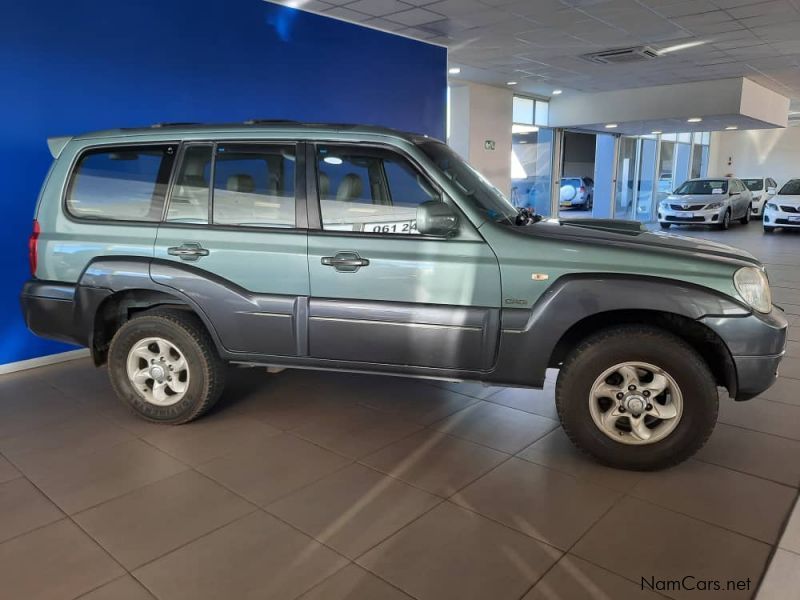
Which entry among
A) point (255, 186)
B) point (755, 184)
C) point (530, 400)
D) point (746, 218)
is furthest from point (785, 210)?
point (255, 186)

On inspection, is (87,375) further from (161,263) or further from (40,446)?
(161,263)

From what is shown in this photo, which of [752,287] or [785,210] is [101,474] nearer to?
[752,287]

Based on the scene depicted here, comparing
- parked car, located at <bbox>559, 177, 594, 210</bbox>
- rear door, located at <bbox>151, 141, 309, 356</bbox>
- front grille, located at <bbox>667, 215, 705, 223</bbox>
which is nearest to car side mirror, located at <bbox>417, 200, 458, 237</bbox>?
rear door, located at <bbox>151, 141, 309, 356</bbox>

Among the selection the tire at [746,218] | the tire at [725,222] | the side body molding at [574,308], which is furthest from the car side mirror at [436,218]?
the tire at [746,218]

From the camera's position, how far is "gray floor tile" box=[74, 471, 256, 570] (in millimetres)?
2494

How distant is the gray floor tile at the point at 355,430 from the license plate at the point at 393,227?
125 centimetres

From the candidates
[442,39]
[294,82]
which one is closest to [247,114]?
[294,82]

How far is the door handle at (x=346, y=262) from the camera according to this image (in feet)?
10.6

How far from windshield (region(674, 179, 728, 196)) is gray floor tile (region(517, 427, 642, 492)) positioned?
14512mm

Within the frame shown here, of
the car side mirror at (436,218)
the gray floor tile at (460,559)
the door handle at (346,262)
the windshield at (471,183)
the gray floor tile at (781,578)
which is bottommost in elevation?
the gray floor tile at (460,559)

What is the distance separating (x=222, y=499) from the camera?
286 cm

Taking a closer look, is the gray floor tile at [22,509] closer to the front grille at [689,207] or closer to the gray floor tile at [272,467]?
the gray floor tile at [272,467]

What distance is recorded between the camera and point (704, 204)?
14.9 meters

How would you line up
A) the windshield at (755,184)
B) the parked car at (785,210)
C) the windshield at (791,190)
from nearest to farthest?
the parked car at (785,210) → the windshield at (791,190) → the windshield at (755,184)
